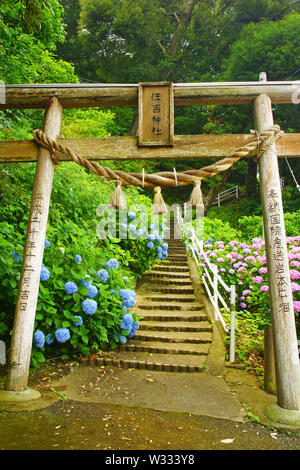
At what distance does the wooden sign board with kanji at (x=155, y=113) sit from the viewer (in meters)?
3.88

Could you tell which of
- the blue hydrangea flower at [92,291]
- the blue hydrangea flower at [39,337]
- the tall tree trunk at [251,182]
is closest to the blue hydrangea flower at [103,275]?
the blue hydrangea flower at [92,291]

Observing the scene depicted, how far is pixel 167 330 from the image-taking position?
5930mm

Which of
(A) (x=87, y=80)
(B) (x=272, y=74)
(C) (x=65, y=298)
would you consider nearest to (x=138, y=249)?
(C) (x=65, y=298)

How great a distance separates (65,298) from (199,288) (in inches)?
158

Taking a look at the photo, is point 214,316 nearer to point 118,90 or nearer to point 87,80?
point 118,90

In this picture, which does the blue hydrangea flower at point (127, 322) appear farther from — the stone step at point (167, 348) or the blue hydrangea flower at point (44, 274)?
the blue hydrangea flower at point (44, 274)

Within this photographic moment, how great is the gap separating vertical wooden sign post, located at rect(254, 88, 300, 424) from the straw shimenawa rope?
135mm

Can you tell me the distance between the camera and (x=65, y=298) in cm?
435

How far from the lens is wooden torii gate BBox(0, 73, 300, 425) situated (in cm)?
355

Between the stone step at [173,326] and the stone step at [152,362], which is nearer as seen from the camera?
the stone step at [152,362]

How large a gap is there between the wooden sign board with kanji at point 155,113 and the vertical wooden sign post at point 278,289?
1001 mm

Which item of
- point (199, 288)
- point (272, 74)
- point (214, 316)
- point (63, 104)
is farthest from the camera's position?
point (272, 74)

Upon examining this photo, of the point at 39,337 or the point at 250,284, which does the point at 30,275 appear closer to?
the point at 39,337
